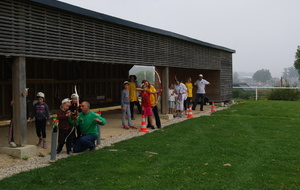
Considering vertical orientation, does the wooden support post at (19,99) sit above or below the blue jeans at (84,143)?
above

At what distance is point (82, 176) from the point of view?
248 inches

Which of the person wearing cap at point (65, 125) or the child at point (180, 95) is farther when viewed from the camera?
the child at point (180, 95)

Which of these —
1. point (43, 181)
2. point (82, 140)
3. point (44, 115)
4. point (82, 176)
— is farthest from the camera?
point (44, 115)

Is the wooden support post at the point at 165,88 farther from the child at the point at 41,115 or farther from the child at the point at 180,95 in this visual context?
the child at the point at 41,115

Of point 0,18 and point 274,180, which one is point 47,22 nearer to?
point 0,18

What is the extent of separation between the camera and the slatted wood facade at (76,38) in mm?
8164

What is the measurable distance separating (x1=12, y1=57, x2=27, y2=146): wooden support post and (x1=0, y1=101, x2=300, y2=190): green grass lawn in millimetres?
1512

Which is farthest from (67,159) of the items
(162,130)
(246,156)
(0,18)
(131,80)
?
(131,80)

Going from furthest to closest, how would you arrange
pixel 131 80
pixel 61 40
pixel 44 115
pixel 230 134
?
pixel 131 80
pixel 230 134
pixel 61 40
pixel 44 115

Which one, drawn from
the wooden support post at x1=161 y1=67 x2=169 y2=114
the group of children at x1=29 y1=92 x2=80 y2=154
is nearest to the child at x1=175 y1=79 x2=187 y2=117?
the wooden support post at x1=161 y1=67 x2=169 y2=114

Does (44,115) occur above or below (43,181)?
above

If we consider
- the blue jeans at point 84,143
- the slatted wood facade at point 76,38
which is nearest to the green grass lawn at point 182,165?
the blue jeans at point 84,143

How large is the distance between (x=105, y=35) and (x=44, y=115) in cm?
379

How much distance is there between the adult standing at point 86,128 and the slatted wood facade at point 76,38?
71.2 inches
